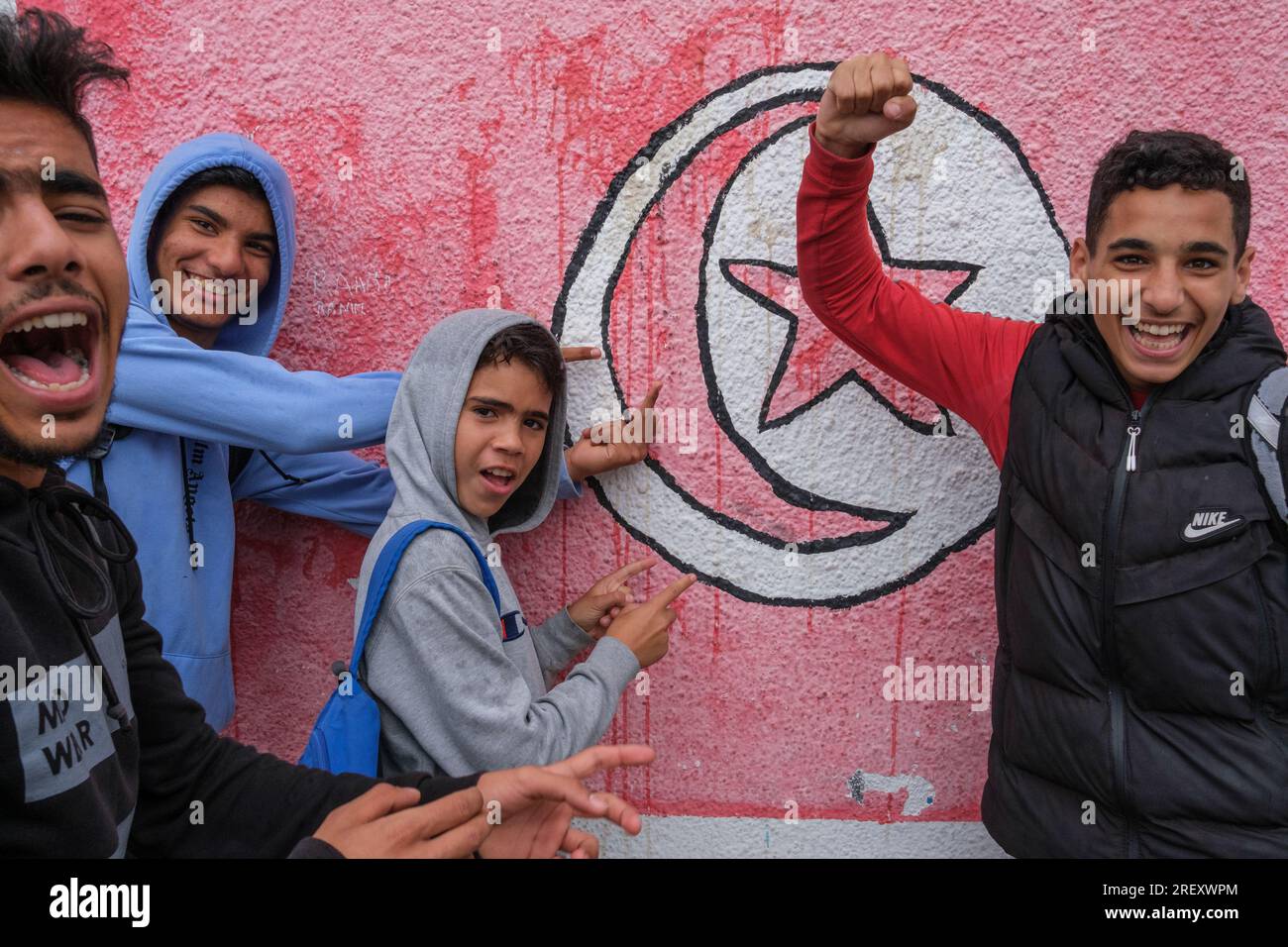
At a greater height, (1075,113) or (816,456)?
(1075,113)

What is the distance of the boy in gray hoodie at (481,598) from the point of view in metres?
1.68

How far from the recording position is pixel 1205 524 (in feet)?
5.01

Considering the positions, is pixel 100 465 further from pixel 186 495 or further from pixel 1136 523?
pixel 1136 523

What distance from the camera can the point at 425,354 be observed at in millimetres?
1951

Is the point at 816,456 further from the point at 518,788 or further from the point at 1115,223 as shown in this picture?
the point at 518,788

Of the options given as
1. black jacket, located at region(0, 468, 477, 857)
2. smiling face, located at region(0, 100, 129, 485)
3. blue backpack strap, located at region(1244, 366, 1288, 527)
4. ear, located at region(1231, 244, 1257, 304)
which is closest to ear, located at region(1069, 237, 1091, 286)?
ear, located at region(1231, 244, 1257, 304)

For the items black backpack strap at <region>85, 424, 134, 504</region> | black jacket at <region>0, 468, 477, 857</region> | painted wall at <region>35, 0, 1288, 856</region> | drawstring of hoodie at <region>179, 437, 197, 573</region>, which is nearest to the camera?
black jacket at <region>0, 468, 477, 857</region>

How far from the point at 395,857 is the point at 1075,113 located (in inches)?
80.5

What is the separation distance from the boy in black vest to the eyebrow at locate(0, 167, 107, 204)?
3.87 feet

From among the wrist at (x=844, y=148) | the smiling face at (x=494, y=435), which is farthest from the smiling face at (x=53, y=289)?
the wrist at (x=844, y=148)

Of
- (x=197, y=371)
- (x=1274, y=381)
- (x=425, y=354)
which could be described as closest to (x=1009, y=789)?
(x=1274, y=381)

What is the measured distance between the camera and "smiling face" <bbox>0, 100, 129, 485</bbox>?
122 cm

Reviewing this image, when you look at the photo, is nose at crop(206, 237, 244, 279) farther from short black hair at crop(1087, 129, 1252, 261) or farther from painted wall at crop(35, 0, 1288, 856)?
short black hair at crop(1087, 129, 1252, 261)

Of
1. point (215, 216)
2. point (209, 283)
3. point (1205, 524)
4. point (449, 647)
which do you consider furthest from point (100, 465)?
point (1205, 524)
